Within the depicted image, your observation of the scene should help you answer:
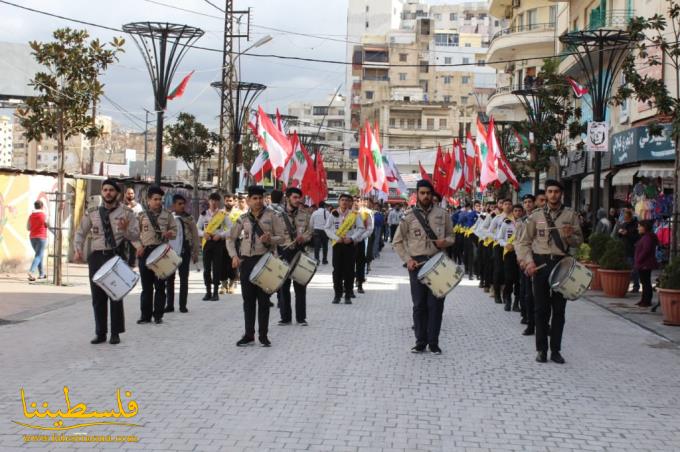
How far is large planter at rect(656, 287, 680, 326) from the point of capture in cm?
1358

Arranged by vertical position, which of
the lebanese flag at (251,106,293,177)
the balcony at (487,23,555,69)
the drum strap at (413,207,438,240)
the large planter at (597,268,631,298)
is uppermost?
the balcony at (487,23,555,69)

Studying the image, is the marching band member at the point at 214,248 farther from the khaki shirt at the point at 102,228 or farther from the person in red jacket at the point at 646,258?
the person in red jacket at the point at 646,258

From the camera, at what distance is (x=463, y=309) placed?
1542 cm

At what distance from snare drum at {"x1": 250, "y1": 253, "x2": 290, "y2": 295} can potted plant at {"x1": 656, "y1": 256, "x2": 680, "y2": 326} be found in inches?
249

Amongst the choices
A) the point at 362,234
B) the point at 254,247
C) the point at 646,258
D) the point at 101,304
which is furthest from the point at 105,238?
the point at 646,258

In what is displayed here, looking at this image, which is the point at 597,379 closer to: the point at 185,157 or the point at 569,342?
the point at 569,342

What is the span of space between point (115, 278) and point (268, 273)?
5.52 ft

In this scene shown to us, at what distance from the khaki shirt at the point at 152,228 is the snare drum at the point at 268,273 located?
285cm

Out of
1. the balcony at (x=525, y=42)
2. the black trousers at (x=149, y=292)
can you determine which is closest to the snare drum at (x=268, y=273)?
the black trousers at (x=149, y=292)

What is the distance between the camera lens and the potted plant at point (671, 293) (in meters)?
13.6

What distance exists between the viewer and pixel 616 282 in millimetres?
18141

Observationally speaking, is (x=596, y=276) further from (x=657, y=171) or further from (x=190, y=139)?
(x=190, y=139)

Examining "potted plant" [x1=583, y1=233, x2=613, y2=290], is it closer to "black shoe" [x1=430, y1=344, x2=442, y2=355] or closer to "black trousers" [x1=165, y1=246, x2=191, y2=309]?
"black trousers" [x1=165, y1=246, x2=191, y2=309]

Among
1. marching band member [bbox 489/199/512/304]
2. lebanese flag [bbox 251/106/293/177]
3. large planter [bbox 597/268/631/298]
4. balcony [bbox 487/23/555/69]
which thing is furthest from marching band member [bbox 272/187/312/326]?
balcony [bbox 487/23/555/69]
